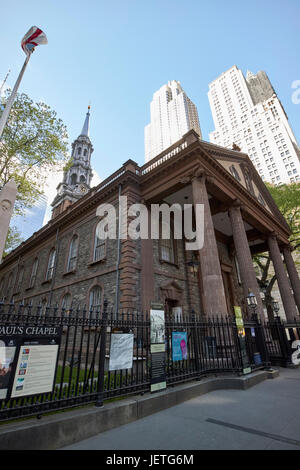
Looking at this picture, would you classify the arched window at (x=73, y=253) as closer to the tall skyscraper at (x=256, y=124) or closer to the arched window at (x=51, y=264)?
the arched window at (x=51, y=264)

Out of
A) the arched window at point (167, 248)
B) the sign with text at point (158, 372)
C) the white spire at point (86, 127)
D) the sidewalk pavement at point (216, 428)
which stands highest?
the white spire at point (86, 127)

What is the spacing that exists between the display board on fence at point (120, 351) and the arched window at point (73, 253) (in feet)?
40.6

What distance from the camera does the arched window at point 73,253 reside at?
16.5 metres

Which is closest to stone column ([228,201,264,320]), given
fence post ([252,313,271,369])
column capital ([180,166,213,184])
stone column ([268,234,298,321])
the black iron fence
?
the black iron fence

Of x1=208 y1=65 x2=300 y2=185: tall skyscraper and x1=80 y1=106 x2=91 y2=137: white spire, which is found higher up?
x1=208 y1=65 x2=300 y2=185: tall skyscraper

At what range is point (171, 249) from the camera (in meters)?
14.8

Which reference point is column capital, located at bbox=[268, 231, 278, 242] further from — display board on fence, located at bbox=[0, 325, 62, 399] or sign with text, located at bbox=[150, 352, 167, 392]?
display board on fence, located at bbox=[0, 325, 62, 399]

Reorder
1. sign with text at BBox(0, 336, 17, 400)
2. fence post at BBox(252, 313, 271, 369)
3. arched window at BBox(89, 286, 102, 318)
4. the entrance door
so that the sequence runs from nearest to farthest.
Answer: sign with text at BBox(0, 336, 17, 400), fence post at BBox(252, 313, 271, 369), arched window at BBox(89, 286, 102, 318), the entrance door

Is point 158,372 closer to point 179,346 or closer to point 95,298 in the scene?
point 179,346

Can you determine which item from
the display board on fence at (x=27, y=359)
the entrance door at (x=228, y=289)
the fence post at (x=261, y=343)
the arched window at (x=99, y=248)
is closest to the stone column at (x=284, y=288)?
the entrance door at (x=228, y=289)

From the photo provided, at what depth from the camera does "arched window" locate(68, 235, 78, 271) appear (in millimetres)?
16547

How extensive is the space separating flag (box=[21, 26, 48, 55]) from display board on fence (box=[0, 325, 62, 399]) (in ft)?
34.1

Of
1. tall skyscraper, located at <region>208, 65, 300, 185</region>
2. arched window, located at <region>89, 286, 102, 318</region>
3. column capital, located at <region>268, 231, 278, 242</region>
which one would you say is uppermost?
tall skyscraper, located at <region>208, 65, 300, 185</region>

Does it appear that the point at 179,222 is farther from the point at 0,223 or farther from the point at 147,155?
the point at 147,155
